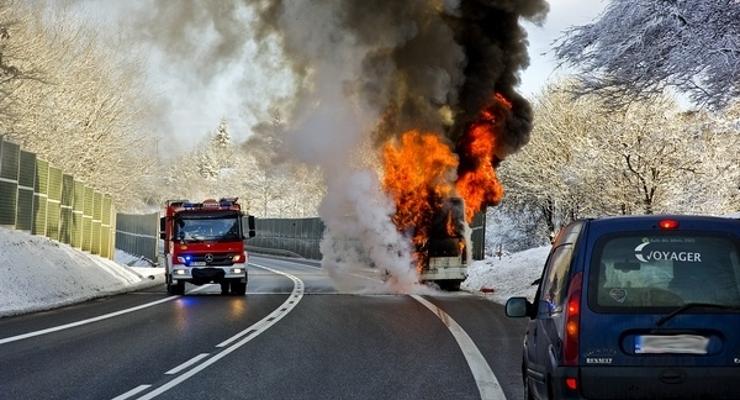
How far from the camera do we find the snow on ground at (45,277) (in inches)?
821

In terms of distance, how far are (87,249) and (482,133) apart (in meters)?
15.9

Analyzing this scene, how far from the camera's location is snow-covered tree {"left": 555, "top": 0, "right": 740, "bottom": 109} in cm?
1680

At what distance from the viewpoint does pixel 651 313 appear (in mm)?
5559

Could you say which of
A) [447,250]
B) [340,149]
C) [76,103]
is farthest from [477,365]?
[76,103]

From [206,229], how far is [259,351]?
14.4 metres

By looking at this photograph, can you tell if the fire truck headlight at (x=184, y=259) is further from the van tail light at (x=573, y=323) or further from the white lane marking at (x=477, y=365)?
the van tail light at (x=573, y=323)

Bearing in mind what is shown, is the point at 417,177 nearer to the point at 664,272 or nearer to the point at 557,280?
the point at 557,280

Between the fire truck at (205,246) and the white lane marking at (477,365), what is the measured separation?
33.1ft

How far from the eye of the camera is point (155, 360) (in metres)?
11.5

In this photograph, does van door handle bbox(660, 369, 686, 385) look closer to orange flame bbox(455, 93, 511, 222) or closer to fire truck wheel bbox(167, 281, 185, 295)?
fire truck wheel bbox(167, 281, 185, 295)

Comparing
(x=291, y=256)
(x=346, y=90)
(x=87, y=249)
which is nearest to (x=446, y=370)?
(x=346, y=90)

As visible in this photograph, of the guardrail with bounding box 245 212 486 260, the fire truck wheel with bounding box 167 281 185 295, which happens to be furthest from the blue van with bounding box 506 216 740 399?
the guardrail with bounding box 245 212 486 260

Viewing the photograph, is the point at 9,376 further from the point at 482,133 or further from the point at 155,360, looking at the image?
the point at 482,133

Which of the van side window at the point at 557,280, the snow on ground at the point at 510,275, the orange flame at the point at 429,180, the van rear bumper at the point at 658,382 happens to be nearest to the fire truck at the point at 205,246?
the orange flame at the point at 429,180
